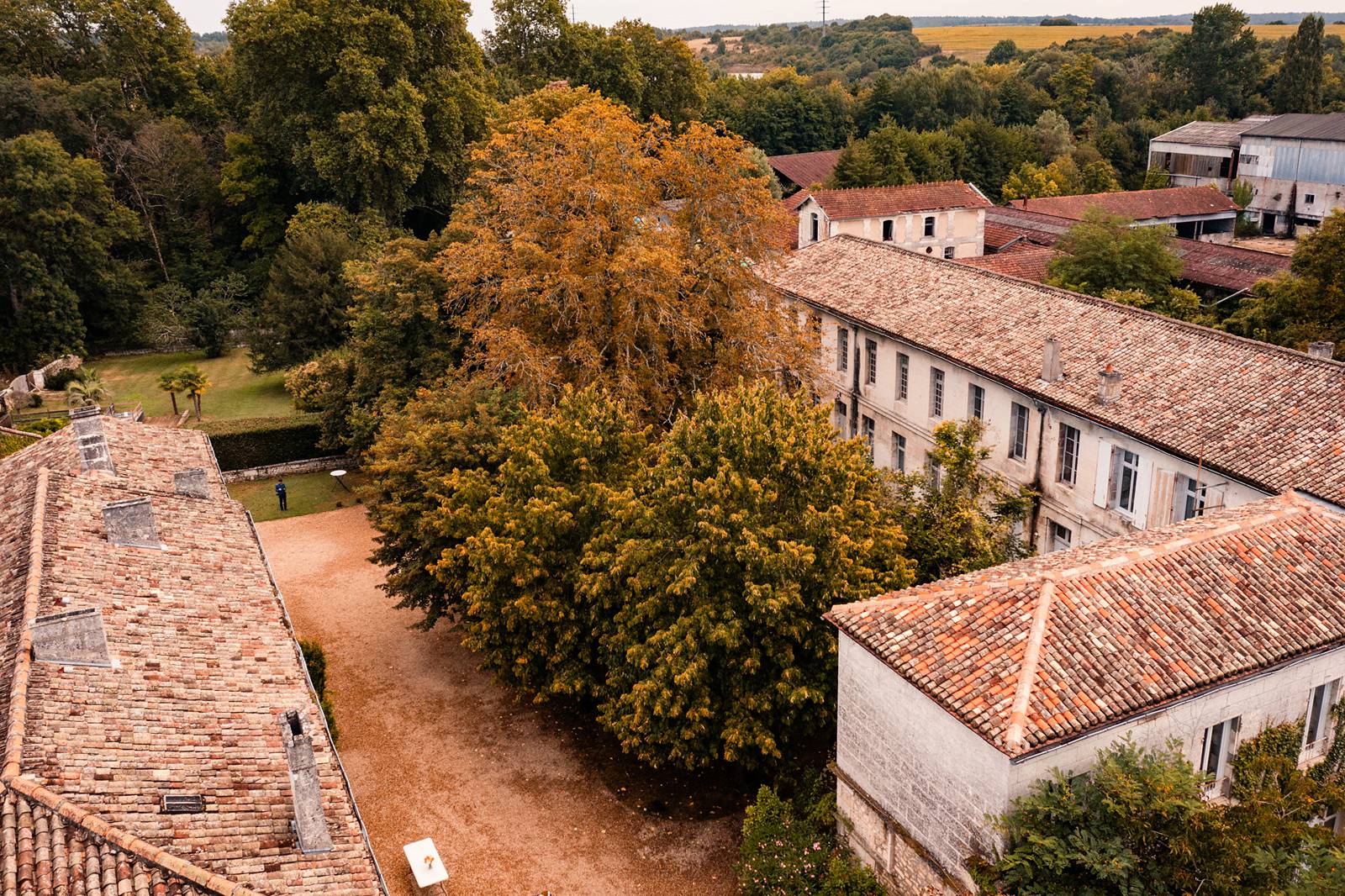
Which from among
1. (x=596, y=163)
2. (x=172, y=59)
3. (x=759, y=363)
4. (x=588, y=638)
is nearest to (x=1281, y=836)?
(x=588, y=638)

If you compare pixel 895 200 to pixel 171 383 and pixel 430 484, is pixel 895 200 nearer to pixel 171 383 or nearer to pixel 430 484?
pixel 171 383

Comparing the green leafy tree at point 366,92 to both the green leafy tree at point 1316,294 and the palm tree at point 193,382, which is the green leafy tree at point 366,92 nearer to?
the palm tree at point 193,382

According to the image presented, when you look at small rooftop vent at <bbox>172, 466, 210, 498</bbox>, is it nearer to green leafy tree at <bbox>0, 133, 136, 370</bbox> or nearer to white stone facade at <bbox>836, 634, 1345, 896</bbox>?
white stone facade at <bbox>836, 634, 1345, 896</bbox>

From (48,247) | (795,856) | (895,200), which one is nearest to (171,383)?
(48,247)

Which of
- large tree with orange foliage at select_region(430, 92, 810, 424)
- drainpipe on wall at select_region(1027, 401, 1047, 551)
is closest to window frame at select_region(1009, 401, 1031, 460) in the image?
drainpipe on wall at select_region(1027, 401, 1047, 551)

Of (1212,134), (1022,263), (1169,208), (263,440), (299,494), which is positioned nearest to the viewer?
(299,494)

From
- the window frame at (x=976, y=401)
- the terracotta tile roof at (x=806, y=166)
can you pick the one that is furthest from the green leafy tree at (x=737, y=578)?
the terracotta tile roof at (x=806, y=166)

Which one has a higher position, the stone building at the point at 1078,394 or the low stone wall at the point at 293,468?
the stone building at the point at 1078,394
